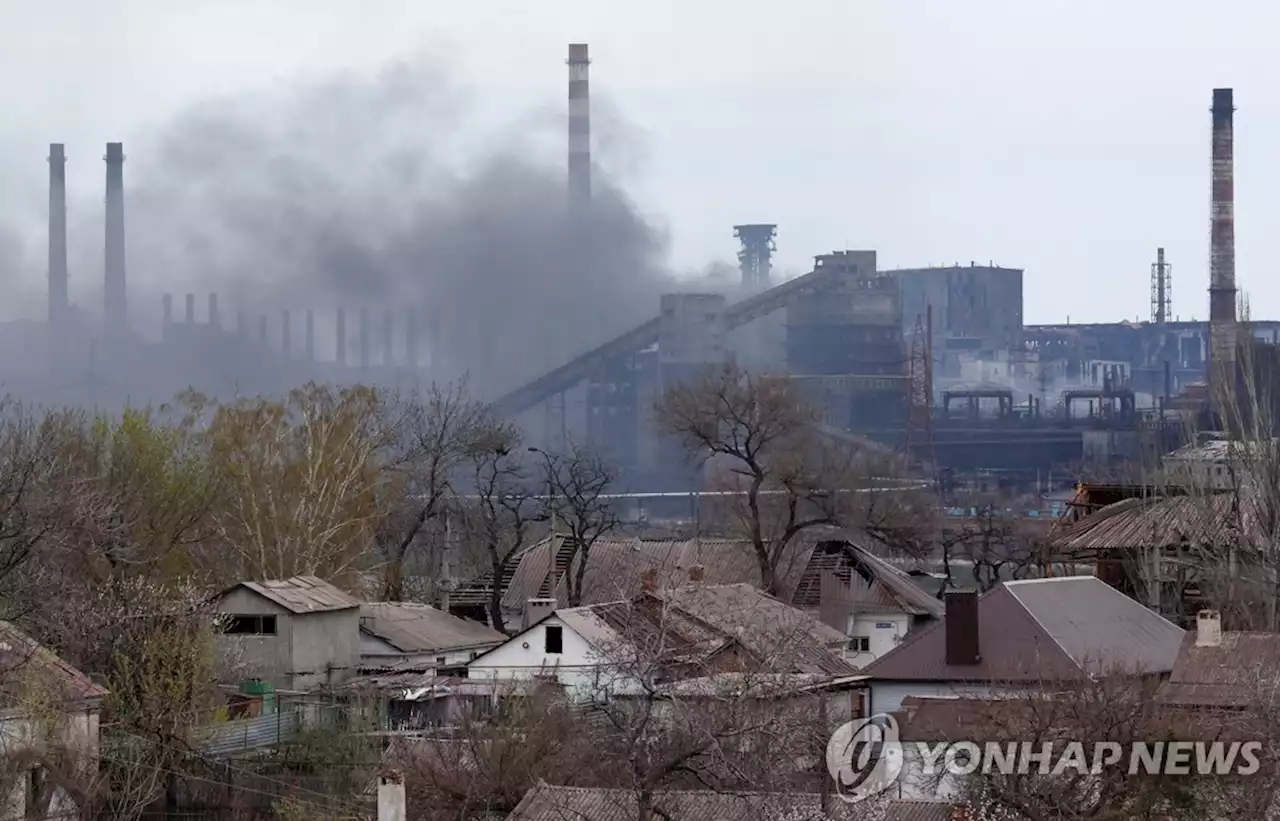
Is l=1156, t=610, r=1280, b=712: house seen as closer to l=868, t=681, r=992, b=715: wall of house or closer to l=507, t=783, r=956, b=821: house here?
l=507, t=783, r=956, b=821: house

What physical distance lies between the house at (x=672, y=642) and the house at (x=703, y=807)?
4276mm

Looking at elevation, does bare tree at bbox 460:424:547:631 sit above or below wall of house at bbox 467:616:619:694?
above

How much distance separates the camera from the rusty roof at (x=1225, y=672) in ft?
46.5

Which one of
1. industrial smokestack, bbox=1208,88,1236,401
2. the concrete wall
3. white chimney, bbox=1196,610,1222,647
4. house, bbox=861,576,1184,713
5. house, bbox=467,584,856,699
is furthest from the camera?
industrial smokestack, bbox=1208,88,1236,401

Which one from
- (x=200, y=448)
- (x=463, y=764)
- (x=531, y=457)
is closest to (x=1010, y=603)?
(x=463, y=764)

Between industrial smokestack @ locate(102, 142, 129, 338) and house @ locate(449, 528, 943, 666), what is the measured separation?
52.8 m

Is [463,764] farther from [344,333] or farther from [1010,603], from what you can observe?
[344,333]

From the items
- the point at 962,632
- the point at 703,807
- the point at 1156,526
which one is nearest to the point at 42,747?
the point at 703,807

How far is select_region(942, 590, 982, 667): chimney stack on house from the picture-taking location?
19312 mm

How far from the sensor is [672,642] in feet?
62.7

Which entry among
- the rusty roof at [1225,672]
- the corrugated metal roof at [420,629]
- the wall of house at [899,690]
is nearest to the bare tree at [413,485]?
the corrugated metal roof at [420,629]

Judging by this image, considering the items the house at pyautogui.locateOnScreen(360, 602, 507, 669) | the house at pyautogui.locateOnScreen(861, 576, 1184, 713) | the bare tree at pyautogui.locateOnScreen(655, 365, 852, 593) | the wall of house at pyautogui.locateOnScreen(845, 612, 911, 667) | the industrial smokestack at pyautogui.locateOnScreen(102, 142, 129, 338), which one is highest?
the industrial smokestack at pyautogui.locateOnScreen(102, 142, 129, 338)

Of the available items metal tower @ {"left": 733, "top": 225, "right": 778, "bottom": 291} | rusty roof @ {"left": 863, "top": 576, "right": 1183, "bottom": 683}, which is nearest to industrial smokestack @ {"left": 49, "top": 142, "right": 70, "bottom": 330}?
metal tower @ {"left": 733, "top": 225, "right": 778, "bottom": 291}

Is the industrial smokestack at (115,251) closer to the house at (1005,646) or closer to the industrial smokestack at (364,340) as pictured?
the industrial smokestack at (364,340)
